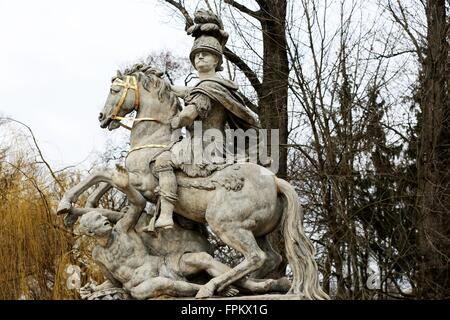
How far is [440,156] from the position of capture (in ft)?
41.4

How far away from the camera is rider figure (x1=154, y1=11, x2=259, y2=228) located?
22.8ft

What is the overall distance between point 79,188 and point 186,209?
0.80 metres

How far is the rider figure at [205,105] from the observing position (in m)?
6.95

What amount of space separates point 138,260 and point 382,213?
6754mm

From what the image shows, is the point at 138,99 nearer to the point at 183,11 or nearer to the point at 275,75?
the point at 275,75

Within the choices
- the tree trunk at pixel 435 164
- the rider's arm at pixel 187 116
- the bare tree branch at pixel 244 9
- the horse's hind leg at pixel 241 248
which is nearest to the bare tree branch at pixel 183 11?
the bare tree branch at pixel 244 9

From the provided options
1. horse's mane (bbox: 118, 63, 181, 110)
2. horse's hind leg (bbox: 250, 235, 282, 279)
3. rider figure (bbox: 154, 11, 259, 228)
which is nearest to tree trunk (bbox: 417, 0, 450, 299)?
horse's hind leg (bbox: 250, 235, 282, 279)

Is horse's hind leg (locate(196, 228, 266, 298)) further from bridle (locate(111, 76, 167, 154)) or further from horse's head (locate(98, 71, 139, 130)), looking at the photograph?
horse's head (locate(98, 71, 139, 130))

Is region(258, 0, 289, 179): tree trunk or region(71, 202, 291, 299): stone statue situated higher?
region(258, 0, 289, 179): tree trunk

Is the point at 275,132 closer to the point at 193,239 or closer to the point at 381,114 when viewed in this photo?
the point at 193,239

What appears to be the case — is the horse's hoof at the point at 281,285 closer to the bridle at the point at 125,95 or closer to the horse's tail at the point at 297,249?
the horse's tail at the point at 297,249

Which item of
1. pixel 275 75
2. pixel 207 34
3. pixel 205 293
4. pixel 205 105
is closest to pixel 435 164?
pixel 275 75

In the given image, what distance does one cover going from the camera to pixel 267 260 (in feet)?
23.2
